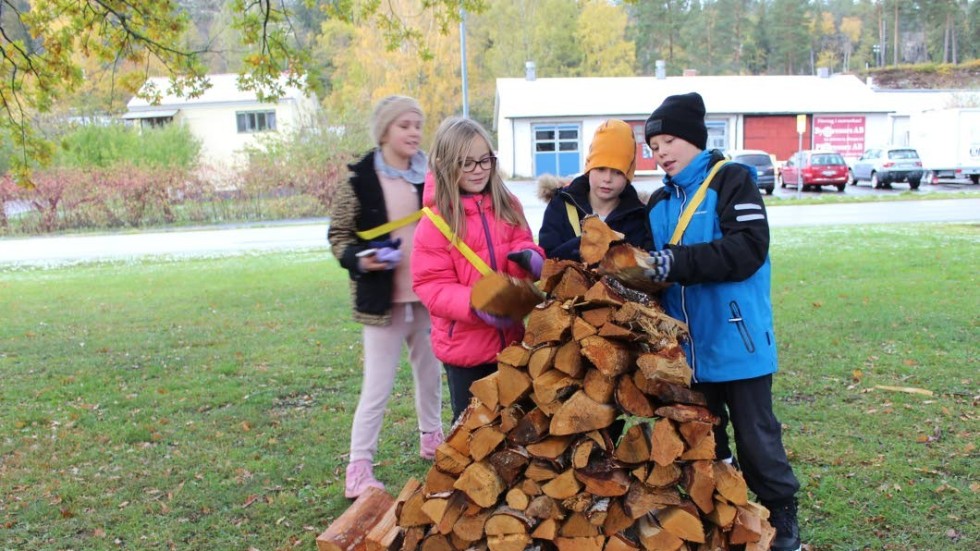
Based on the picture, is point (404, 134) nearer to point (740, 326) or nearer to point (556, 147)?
point (740, 326)

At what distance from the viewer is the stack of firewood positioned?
8.64 feet

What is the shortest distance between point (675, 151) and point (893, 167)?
98.2 feet

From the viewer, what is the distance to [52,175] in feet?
81.0

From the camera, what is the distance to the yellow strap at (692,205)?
9.59 feet

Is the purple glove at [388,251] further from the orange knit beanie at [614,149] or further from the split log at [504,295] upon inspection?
the orange knit beanie at [614,149]

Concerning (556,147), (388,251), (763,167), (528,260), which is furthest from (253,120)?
(528,260)

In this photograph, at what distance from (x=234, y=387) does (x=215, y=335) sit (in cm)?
224

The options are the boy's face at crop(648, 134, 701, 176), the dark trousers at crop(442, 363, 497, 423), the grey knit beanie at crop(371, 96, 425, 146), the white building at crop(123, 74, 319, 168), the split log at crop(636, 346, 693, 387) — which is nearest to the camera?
the split log at crop(636, 346, 693, 387)

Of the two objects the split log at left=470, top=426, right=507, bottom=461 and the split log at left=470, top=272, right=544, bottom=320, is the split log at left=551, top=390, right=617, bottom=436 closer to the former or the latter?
the split log at left=470, top=426, right=507, bottom=461

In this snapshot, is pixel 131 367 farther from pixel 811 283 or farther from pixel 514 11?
pixel 514 11

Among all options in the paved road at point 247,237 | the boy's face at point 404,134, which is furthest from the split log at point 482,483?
the paved road at point 247,237

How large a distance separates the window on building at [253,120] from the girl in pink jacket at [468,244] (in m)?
42.1

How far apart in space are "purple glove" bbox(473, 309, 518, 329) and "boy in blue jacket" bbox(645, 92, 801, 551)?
63 cm

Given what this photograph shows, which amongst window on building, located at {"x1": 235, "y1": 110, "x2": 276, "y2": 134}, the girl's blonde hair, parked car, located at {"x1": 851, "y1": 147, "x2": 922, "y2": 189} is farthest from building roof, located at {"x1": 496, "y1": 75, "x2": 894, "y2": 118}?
the girl's blonde hair
